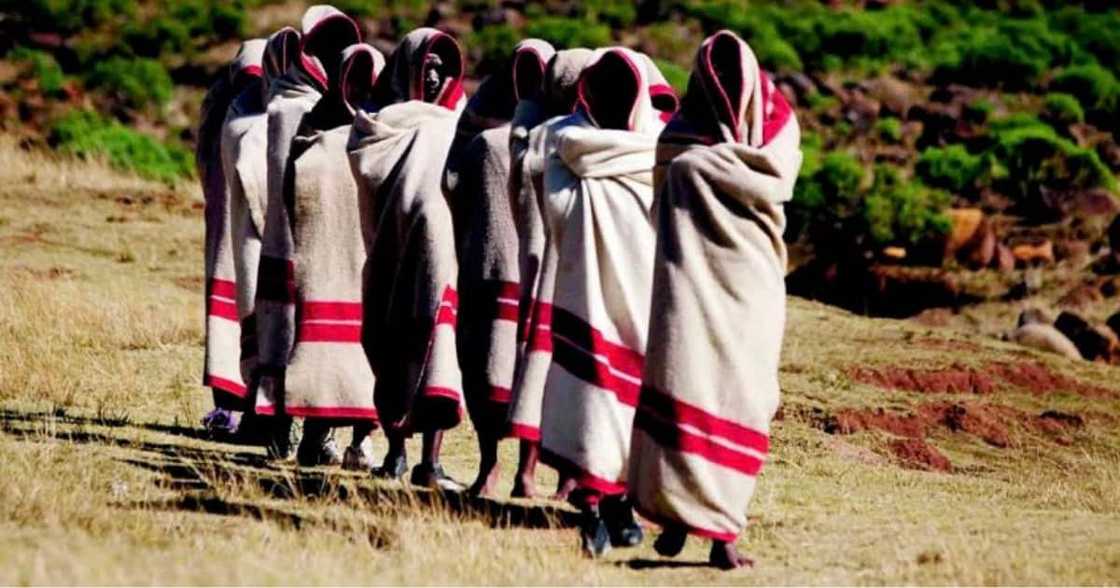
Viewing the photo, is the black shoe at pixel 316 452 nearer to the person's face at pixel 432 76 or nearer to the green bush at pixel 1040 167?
the person's face at pixel 432 76

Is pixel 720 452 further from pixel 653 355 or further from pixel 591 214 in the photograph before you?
pixel 591 214

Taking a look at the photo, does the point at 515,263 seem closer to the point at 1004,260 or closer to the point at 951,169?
the point at 1004,260

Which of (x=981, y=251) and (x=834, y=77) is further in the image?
(x=834, y=77)

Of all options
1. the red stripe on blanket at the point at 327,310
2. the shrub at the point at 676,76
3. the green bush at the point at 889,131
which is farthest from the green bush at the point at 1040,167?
the red stripe on blanket at the point at 327,310

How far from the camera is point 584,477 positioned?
24.7 feet

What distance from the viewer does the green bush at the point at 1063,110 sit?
36406 mm

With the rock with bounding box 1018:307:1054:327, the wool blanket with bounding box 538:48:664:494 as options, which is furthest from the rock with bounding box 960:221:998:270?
the wool blanket with bounding box 538:48:664:494

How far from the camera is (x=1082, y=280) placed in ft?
74.8

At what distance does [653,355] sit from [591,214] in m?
0.81

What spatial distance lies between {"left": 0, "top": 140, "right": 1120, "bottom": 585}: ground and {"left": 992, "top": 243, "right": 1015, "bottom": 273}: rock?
5316 millimetres

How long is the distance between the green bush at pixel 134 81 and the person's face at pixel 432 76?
28.2 meters

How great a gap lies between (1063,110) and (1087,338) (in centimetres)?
1910

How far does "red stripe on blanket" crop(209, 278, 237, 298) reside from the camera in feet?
35.2

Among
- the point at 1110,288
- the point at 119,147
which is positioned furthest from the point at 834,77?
the point at 1110,288
